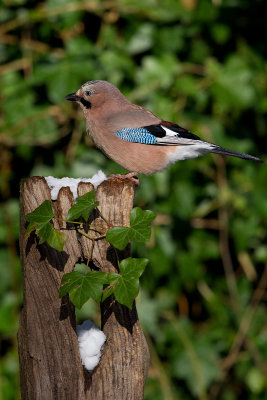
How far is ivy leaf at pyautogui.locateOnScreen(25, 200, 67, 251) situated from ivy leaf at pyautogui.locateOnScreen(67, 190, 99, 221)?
0.08 m

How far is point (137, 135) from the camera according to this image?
361 cm

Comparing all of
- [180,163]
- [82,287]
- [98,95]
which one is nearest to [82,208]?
[82,287]

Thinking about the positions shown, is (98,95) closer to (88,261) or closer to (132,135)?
(132,135)

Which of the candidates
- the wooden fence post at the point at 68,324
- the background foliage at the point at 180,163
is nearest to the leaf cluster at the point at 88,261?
the wooden fence post at the point at 68,324

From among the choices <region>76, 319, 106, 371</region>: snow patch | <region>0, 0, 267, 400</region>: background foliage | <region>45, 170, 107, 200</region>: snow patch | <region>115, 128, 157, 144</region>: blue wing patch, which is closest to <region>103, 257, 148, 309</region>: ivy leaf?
<region>76, 319, 106, 371</region>: snow patch

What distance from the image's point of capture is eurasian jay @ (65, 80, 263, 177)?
3559 mm

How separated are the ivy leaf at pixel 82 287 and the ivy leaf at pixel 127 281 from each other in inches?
2.1

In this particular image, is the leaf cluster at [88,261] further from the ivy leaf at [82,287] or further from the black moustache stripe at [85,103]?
the black moustache stripe at [85,103]

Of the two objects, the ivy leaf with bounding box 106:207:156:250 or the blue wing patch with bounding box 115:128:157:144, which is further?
the blue wing patch with bounding box 115:128:157:144

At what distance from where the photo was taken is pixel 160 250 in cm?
527

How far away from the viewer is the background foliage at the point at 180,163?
4.94 m

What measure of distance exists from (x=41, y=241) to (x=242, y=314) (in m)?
3.58

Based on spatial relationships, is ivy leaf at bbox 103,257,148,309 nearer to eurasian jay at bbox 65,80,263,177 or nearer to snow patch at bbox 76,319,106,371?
snow patch at bbox 76,319,106,371

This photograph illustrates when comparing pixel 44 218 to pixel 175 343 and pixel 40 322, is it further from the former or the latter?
pixel 175 343
